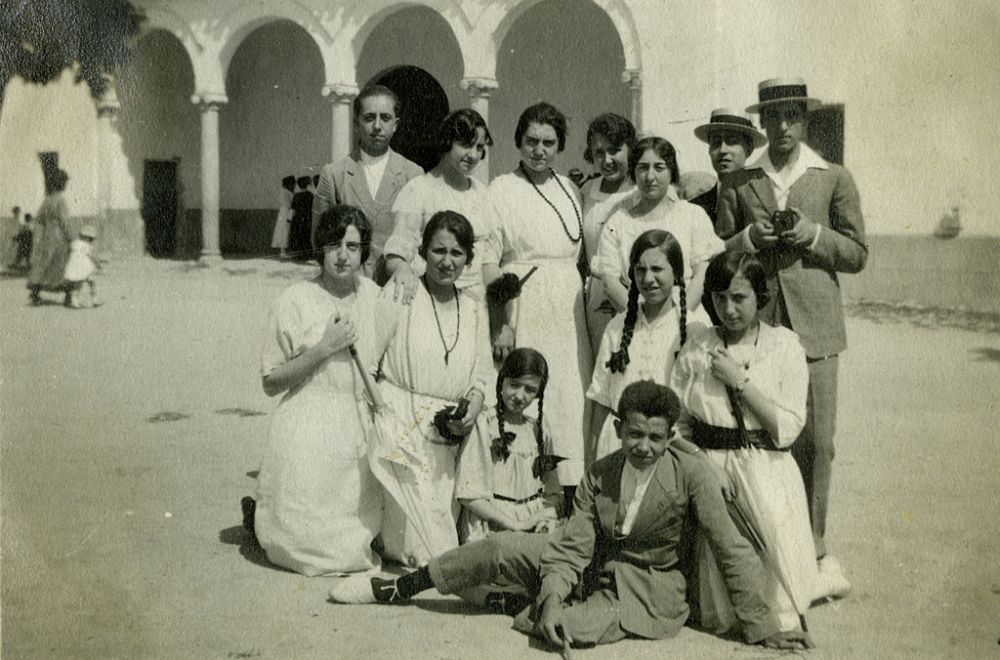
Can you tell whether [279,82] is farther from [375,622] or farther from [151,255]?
[375,622]

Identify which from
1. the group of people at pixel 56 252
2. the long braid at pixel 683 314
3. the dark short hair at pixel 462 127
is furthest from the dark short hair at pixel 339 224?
the group of people at pixel 56 252

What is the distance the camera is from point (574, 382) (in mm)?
4215

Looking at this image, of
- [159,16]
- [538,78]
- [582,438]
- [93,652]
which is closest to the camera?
[93,652]

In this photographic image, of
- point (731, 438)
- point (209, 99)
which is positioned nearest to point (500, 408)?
point (731, 438)

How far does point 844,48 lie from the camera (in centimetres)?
552

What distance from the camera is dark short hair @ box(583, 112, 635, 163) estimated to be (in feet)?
13.7

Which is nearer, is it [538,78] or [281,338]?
[281,338]

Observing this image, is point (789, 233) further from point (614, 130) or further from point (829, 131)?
point (829, 131)

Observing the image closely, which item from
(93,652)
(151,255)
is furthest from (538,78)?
(93,652)

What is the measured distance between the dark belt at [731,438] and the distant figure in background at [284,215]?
8.82 m

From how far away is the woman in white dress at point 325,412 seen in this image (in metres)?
3.80

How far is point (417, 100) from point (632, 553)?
914 cm

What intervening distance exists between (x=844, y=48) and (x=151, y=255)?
28.1 feet

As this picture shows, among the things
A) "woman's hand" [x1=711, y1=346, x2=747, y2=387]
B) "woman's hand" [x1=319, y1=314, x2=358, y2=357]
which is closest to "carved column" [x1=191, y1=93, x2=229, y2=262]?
"woman's hand" [x1=319, y1=314, x2=358, y2=357]
